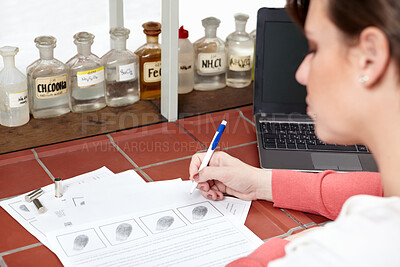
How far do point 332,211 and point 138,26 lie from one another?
3.43 ft

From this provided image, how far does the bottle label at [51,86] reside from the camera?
4.33 feet

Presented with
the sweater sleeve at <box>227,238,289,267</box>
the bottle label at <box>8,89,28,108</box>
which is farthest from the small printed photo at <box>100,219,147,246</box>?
the bottle label at <box>8,89,28,108</box>

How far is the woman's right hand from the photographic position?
3.52 feet

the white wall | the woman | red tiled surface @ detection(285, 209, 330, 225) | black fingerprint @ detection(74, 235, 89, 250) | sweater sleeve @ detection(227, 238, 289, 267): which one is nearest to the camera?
the woman

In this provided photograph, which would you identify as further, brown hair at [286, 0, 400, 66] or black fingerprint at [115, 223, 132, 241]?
black fingerprint at [115, 223, 132, 241]

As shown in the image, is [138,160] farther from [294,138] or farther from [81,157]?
[294,138]

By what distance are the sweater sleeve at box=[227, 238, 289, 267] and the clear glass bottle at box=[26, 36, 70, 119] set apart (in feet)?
2.38

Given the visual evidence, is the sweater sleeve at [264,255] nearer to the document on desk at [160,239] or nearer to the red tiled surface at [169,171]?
the document on desk at [160,239]

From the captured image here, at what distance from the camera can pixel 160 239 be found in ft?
3.11

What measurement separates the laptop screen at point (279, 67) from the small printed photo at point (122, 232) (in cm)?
50

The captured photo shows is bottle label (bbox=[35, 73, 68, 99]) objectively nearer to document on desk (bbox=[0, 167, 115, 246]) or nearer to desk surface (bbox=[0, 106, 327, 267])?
desk surface (bbox=[0, 106, 327, 267])

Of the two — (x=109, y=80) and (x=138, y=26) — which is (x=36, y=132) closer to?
(x=109, y=80)

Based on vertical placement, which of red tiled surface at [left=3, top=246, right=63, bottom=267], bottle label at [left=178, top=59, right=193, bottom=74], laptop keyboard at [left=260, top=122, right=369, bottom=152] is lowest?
red tiled surface at [left=3, top=246, right=63, bottom=267]

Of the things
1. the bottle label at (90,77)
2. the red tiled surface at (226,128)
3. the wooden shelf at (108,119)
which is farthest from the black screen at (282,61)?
the bottle label at (90,77)
